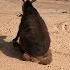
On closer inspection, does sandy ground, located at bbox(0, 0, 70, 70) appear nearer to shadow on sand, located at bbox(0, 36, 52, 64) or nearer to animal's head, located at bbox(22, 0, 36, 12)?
shadow on sand, located at bbox(0, 36, 52, 64)

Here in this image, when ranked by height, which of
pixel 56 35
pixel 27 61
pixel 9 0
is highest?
pixel 27 61

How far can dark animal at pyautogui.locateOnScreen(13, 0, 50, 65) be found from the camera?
8.72 meters

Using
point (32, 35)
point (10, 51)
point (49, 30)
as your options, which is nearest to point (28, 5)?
point (32, 35)

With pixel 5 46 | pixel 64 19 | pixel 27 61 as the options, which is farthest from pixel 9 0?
pixel 27 61

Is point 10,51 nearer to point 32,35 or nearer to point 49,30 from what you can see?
point 32,35

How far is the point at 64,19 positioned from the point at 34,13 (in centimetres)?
449

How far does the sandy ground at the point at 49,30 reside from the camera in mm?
8805

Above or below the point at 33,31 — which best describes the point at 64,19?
below

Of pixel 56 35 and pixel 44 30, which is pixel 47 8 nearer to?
pixel 56 35

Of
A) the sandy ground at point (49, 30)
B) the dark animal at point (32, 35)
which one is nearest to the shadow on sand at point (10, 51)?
the sandy ground at point (49, 30)

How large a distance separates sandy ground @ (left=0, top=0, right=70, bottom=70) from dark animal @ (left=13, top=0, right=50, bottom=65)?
0.34 m

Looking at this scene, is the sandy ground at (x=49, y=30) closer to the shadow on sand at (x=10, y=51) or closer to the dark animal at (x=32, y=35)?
the shadow on sand at (x=10, y=51)

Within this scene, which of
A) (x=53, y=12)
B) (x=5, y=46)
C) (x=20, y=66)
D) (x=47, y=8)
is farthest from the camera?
(x=47, y=8)

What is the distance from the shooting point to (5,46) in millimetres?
9820
